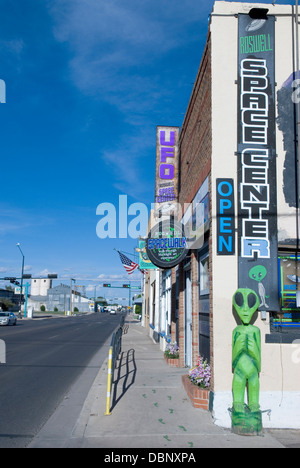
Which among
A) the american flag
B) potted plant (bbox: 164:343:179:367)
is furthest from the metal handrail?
the american flag

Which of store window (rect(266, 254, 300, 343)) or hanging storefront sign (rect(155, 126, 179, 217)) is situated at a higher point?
hanging storefront sign (rect(155, 126, 179, 217))

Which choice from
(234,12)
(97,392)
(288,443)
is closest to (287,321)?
(288,443)

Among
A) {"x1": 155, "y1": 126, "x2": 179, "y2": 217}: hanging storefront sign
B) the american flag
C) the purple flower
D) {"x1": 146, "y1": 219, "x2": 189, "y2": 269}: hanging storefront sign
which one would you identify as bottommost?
the purple flower

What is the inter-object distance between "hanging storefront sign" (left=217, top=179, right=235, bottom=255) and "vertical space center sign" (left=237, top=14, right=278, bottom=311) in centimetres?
14

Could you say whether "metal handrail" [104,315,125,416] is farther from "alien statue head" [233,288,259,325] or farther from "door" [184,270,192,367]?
"alien statue head" [233,288,259,325]

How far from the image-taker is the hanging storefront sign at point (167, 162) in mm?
14133

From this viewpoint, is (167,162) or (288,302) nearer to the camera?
(288,302)

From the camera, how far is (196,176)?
962 cm

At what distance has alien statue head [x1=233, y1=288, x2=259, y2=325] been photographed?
6586 millimetres

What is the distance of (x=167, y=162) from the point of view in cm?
1418

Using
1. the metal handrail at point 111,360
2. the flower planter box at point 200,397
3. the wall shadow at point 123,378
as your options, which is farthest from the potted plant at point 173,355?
the flower planter box at point 200,397

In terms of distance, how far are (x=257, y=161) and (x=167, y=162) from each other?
7.03 metres

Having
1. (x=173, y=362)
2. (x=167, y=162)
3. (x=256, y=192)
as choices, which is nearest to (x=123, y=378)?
(x=173, y=362)

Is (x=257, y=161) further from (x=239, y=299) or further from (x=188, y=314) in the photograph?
(x=188, y=314)
